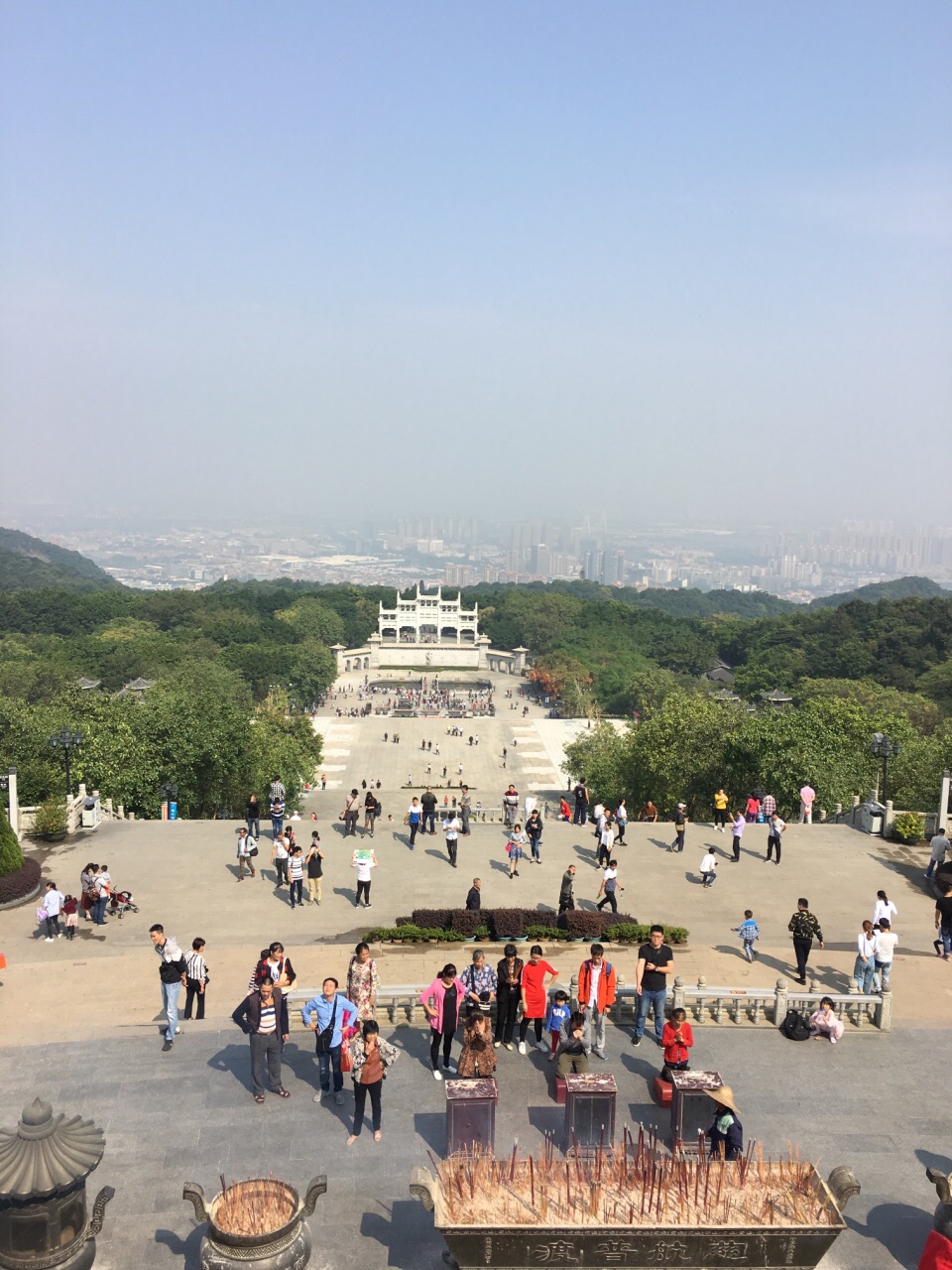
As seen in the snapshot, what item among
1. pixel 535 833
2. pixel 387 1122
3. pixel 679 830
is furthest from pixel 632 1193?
pixel 679 830

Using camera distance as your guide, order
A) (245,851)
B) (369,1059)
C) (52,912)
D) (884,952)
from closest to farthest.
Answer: (369,1059)
(884,952)
(52,912)
(245,851)

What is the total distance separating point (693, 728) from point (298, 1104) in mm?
23941

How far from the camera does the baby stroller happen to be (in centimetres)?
1702

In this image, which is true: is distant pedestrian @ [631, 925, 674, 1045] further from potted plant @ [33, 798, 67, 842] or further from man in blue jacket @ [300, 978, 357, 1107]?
potted plant @ [33, 798, 67, 842]

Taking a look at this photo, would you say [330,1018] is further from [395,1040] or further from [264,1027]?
[395,1040]

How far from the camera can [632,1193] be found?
7484 millimetres

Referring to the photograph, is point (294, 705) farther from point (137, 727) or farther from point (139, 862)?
point (139, 862)

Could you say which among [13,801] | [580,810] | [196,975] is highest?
[196,975]

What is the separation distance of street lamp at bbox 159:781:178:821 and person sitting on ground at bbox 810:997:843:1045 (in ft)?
57.7

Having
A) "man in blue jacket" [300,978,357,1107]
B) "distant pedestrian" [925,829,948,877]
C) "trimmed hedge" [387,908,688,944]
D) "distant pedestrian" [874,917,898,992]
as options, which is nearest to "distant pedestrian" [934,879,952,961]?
"distant pedestrian" [874,917,898,992]

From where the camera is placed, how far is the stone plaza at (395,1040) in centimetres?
918

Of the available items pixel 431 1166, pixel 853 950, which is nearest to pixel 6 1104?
pixel 431 1166

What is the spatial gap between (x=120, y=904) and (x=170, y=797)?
1017cm

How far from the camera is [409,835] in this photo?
2227 centimetres
